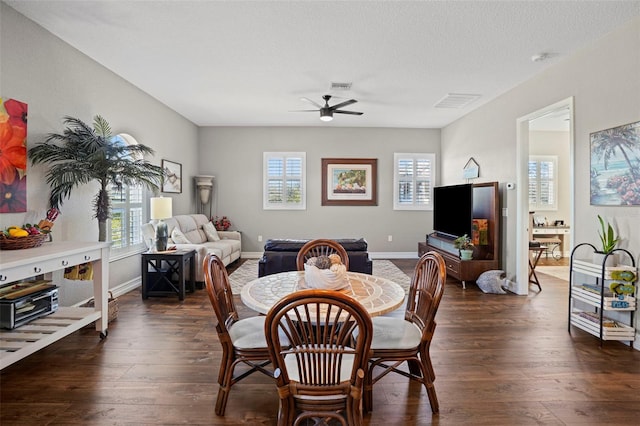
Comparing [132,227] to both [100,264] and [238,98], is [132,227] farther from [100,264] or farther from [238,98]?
[238,98]

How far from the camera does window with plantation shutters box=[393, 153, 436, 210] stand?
24.9 feet

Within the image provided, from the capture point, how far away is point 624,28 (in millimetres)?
3053

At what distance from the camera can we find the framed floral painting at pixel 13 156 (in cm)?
274

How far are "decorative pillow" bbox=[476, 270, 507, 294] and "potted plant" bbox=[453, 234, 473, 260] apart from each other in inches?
13.9

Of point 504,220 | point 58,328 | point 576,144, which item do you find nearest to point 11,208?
point 58,328

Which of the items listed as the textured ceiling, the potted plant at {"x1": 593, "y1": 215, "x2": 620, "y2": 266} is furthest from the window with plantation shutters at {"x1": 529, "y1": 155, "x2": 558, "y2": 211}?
the potted plant at {"x1": 593, "y1": 215, "x2": 620, "y2": 266}

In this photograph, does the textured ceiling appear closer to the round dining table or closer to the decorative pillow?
the round dining table

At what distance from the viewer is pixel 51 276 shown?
3.20 m

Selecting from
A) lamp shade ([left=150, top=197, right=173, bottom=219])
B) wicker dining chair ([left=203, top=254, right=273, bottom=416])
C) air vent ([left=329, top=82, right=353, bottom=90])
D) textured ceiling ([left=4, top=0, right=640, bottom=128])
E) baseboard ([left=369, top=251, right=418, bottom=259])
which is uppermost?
air vent ([left=329, top=82, right=353, bottom=90])

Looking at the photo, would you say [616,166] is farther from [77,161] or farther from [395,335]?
[77,161]

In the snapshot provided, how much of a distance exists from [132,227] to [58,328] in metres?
2.60

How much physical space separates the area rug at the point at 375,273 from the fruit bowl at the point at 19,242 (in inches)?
96.5

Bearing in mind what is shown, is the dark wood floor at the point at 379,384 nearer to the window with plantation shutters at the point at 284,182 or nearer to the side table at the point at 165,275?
the side table at the point at 165,275

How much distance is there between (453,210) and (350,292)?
4283 millimetres
